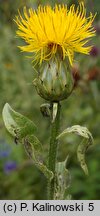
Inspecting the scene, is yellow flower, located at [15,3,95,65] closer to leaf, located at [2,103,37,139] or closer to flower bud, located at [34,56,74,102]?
flower bud, located at [34,56,74,102]

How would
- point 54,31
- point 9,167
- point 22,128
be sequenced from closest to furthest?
point 54,31, point 22,128, point 9,167

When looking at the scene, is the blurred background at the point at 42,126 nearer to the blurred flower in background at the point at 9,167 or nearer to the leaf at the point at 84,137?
the blurred flower in background at the point at 9,167

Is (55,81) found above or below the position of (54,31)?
below

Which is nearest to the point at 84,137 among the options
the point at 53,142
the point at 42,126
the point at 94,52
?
the point at 53,142

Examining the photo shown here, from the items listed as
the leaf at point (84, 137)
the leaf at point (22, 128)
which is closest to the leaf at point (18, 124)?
the leaf at point (22, 128)

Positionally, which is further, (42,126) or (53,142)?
(42,126)

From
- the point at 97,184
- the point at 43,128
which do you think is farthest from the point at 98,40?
the point at 97,184

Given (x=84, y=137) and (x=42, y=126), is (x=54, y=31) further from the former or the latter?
(x=42, y=126)

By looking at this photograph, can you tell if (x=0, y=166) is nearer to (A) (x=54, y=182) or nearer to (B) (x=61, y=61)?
(A) (x=54, y=182)
